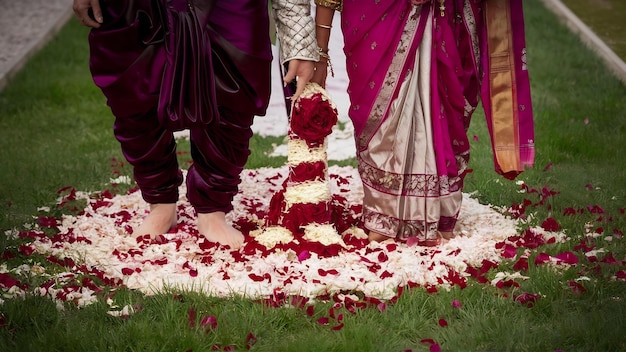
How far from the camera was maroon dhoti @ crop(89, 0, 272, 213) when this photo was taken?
365 centimetres

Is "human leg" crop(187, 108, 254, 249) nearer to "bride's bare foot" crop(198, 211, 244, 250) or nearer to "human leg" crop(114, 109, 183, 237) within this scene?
"bride's bare foot" crop(198, 211, 244, 250)

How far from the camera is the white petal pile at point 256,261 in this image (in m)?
3.47

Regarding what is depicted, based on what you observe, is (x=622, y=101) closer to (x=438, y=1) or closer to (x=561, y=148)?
(x=561, y=148)

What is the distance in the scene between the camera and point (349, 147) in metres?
6.09

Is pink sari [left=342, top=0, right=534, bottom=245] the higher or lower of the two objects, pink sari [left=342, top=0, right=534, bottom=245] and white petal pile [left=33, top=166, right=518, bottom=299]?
the higher

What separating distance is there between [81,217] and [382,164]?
1584mm

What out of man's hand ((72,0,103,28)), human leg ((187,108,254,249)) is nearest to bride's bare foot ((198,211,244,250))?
human leg ((187,108,254,249))

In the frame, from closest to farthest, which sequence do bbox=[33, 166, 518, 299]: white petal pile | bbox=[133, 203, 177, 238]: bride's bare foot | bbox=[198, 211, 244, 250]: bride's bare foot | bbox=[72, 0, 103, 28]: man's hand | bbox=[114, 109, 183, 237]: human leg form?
bbox=[33, 166, 518, 299]: white petal pile
bbox=[72, 0, 103, 28]: man's hand
bbox=[114, 109, 183, 237]: human leg
bbox=[198, 211, 244, 250]: bride's bare foot
bbox=[133, 203, 177, 238]: bride's bare foot

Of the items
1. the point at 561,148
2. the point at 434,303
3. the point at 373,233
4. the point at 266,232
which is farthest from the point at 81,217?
the point at 561,148

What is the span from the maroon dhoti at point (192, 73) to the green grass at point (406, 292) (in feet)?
2.46

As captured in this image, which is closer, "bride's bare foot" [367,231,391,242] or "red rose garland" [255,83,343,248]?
"red rose garland" [255,83,343,248]

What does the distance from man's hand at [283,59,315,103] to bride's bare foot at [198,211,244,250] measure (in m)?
0.68

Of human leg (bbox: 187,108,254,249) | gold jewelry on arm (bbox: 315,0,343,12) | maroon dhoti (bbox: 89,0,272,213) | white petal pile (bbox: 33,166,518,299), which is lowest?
white petal pile (bbox: 33,166,518,299)

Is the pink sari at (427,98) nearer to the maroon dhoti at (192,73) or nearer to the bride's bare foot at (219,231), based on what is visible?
the maroon dhoti at (192,73)
